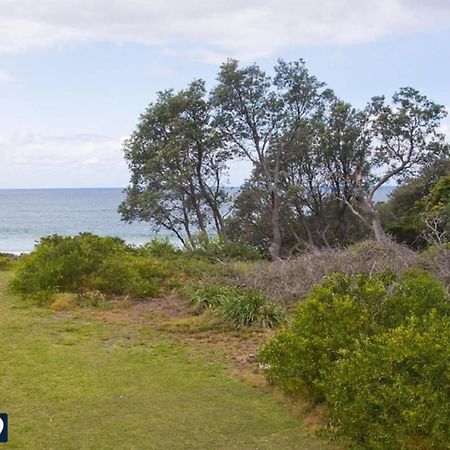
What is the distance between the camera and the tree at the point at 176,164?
67.1ft

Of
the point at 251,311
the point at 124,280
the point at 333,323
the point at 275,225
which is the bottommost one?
the point at 251,311

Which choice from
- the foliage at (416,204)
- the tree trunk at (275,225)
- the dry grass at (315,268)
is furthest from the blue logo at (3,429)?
the tree trunk at (275,225)

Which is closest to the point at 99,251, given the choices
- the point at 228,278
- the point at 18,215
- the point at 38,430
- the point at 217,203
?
the point at 228,278

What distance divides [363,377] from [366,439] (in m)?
0.41

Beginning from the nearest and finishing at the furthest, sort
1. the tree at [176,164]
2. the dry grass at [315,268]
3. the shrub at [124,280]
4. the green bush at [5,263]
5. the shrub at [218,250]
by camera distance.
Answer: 1. the dry grass at [315,268]
2. the shrub at [124,280]
3. the green bush at [5,263]
4. the shrub at [218,250]
5. the tree at [176,164]

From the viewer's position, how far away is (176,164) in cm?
2075

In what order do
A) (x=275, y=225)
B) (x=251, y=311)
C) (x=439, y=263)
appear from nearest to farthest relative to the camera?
(x=439, y=263) → (x=251, y=311) → (x=275, y=225)

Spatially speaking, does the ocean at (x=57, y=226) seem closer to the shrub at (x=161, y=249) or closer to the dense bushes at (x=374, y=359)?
the shrub at (x=161, y=249)

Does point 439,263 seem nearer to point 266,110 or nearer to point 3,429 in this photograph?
point 3,429

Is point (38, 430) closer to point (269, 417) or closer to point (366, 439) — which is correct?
point (269, 417)

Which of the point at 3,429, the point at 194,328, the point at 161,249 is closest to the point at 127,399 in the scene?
the point at 3,429

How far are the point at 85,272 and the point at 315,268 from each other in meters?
4.25

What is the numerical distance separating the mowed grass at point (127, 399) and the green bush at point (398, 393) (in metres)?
0.60

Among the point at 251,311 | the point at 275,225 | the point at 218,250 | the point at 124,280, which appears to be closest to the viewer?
the point at 251,311
